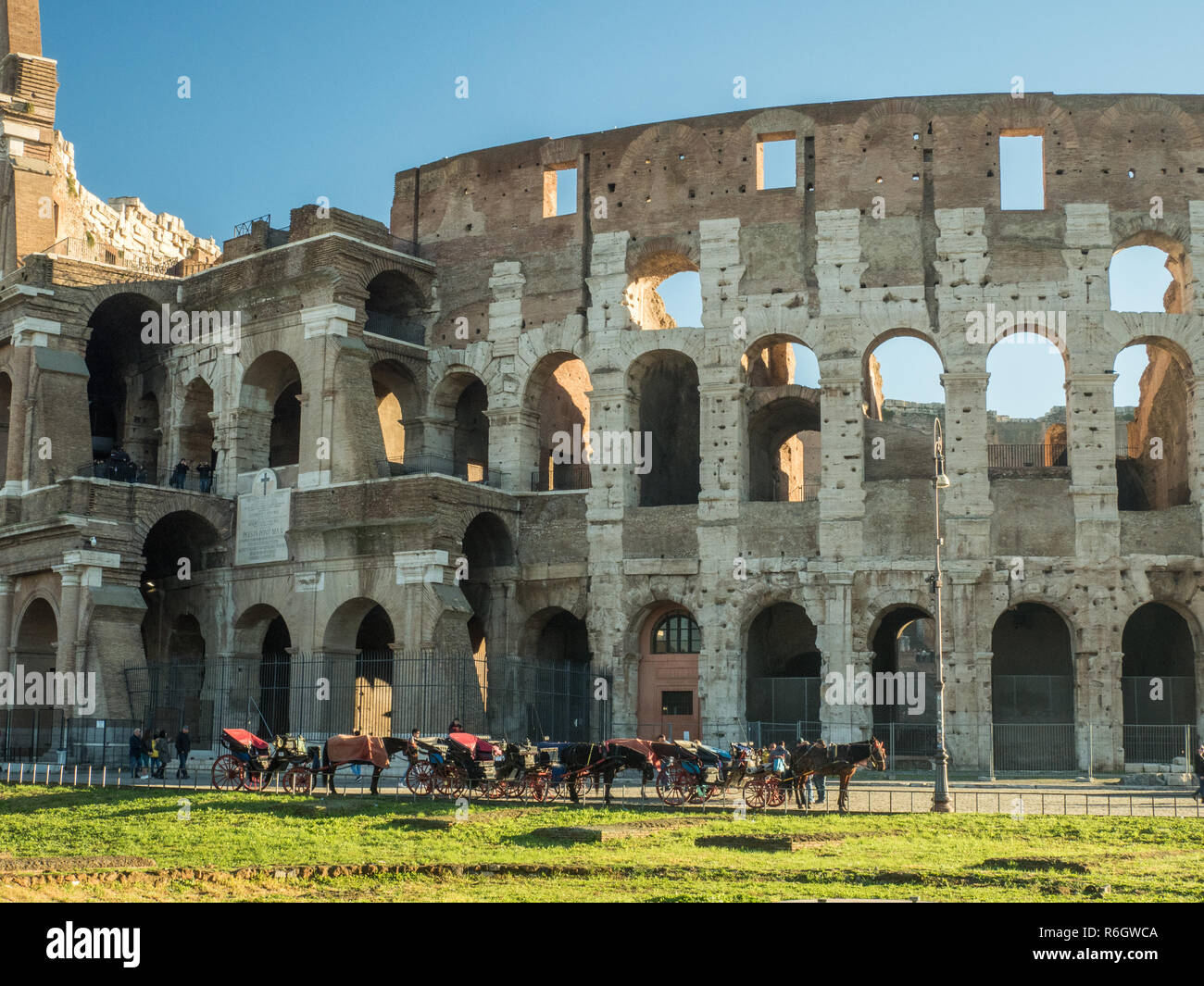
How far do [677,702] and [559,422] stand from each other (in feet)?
27.9

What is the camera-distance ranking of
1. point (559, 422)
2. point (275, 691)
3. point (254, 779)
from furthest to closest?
1. point (559, 422)
2. point (275, 691)
3. point (254, 779)

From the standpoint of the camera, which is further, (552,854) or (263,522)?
(263,522)

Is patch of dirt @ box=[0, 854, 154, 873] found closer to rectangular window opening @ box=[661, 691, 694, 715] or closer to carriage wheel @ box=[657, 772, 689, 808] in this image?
carriage wheel @ box=[657, 772, 689, 808]

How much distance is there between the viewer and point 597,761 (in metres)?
22.3

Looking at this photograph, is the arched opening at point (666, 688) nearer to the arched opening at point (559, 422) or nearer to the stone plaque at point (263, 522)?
the arched opening at point (559, 422)

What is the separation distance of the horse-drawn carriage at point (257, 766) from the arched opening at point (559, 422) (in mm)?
11714

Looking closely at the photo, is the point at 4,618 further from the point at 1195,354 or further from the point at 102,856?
the point at 1195,354

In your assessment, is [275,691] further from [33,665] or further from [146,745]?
[146,745]

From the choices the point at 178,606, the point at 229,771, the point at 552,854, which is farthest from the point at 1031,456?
the point at 552,854

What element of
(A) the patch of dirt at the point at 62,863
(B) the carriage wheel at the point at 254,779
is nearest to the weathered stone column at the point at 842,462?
(B) the carriage wheel at the point at 254,779

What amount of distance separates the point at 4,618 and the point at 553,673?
12.9m

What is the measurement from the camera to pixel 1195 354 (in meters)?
31.5

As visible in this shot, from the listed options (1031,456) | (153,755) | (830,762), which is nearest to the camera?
(830,762)
